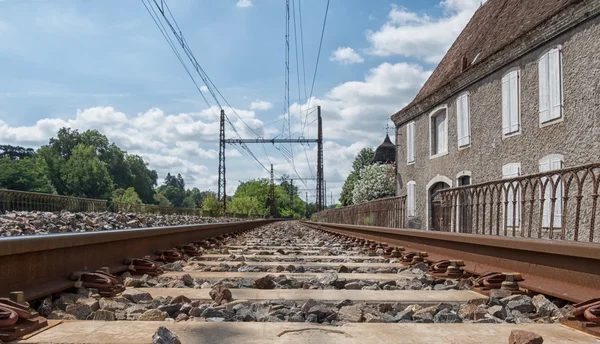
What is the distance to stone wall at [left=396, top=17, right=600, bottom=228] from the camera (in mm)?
11172

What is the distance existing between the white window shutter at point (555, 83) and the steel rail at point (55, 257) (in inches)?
412

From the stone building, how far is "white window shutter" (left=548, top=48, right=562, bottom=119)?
0.07 feet

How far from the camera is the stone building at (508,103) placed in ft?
37.7

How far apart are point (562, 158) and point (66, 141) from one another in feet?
392

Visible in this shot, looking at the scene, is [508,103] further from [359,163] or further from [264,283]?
[359,163]

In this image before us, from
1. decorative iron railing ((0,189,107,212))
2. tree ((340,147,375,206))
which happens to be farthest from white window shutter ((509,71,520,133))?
tree ((340,147,375,206))

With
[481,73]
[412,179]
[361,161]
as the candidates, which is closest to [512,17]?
[481,73]

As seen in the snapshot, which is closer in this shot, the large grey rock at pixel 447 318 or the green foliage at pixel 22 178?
the large grey rock at pixel 447 318

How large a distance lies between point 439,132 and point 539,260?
17.5 m

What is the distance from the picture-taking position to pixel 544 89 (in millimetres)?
12883

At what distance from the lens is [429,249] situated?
5980mm

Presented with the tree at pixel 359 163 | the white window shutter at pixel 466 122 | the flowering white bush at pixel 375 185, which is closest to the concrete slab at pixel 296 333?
the white window shutter at pixel 466 122

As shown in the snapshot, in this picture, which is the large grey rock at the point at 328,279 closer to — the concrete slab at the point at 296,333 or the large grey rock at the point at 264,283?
the large grey rock at the point at 264,283

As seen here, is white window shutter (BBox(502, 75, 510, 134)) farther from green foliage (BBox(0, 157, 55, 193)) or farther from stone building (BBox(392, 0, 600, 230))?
green foliage (BBox(0, 157, 55, 193))
